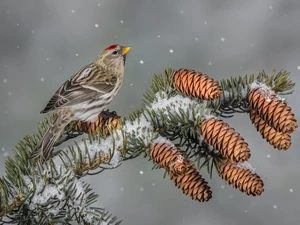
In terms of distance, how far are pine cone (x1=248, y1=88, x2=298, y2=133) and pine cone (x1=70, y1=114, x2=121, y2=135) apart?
1.37 feet

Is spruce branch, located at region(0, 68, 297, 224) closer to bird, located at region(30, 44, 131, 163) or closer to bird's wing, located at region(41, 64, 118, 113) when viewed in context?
bird, located at region(30, 44, 131, 163)

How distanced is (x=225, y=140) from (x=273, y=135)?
19cm

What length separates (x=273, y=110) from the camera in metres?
1.67

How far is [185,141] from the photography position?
70.0 inches

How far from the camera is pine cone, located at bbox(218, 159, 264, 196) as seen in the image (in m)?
1.62

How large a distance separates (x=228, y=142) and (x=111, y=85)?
1.11 m

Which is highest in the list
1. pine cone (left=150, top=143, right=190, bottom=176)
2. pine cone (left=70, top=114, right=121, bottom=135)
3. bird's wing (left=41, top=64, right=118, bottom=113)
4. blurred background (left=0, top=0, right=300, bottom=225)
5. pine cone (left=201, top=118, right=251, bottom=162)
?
blurred background (left=0, top=0, right=300, bottom=225)

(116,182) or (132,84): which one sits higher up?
(132,84)

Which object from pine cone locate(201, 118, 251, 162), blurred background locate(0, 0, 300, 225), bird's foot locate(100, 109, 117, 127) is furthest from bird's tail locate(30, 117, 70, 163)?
blurred background locate(0, 0, 300, 225)

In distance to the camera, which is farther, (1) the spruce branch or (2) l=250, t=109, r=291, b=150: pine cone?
(2) l=250, t=109, r=291, b=150: pine cone

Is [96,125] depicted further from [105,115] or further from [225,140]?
[225,140]

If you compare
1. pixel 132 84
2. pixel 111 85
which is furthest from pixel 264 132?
pixel 132 84

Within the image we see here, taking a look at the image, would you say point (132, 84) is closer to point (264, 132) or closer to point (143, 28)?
point (143, 28)

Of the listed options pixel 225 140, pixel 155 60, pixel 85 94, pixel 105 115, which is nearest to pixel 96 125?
pixel 105 115
